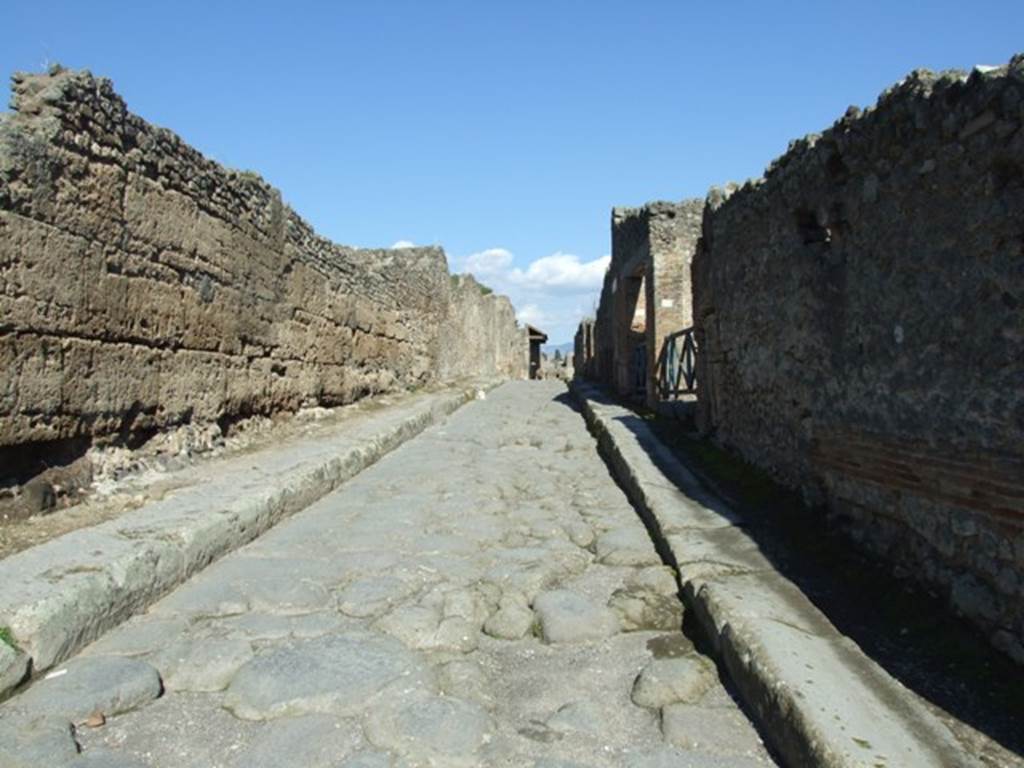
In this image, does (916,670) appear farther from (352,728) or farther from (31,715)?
(31,715)

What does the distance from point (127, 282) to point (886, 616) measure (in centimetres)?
471

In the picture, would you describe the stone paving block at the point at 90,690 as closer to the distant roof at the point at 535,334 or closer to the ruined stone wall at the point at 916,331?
the ruined stone wall at the point at 916,331

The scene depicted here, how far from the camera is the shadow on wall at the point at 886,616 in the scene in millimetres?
2309

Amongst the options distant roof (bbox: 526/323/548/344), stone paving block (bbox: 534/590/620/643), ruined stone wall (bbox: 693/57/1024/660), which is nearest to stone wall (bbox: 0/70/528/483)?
stone paving block (bbox: 534/590/620/643)

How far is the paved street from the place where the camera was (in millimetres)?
2225

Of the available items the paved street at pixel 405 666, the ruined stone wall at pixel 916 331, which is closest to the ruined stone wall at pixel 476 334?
the ruined stone wall at pixel 916 331

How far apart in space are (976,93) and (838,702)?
2.12 metres

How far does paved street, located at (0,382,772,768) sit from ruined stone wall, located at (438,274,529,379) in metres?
12.8

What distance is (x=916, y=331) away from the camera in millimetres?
3213

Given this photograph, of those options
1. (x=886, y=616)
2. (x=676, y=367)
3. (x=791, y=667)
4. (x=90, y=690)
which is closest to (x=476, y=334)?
(x=676, y=367)

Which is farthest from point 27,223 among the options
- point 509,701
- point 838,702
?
point 838,702

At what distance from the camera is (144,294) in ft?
17.4

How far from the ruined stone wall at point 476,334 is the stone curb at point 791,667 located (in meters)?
13.4

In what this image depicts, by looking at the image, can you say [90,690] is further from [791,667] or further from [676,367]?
[676,367]
